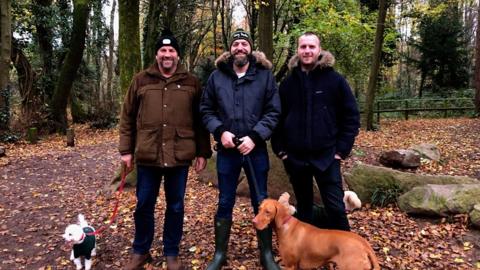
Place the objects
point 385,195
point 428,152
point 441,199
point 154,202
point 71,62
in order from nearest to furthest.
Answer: point 154,202 < point 441,199 < point 385,195 < point 428,152 < point 71,62

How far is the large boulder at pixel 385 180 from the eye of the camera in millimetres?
5883

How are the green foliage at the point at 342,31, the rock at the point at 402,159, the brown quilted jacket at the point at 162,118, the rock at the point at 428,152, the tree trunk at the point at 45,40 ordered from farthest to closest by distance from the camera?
1. the tree trunk at the point at 45,40
2. the green foliage at the point at 342,31
3. the rock at the point at 428,152
4. the rock at the point at 402,159
5. the brown quilted jacket at the point at 162,118

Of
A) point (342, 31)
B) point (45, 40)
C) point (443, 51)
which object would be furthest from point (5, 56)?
point (443, 51)

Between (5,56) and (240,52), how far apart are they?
44.4ft

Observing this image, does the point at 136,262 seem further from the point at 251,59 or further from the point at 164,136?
the point at 251,59

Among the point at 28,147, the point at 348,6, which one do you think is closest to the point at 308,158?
the point at 28,147

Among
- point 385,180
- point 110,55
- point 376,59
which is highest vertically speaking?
point 110,55

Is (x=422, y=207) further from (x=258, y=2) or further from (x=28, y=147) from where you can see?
(x=28, y=147)

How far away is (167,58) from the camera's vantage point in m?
3.83

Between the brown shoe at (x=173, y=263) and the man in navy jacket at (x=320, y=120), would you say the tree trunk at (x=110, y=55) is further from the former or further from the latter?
the man in navy jacket at (x=320, y=120)

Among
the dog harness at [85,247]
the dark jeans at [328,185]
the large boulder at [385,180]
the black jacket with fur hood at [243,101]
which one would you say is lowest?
the dog harness at [85,247]

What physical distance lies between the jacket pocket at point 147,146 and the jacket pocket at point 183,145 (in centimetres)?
19

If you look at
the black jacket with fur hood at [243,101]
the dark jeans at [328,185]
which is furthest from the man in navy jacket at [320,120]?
the black jacket with fur hood at [243,101]

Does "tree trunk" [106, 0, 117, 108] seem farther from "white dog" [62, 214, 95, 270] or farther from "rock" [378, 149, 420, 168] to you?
"white dog" [62, 214, 95, 270]
